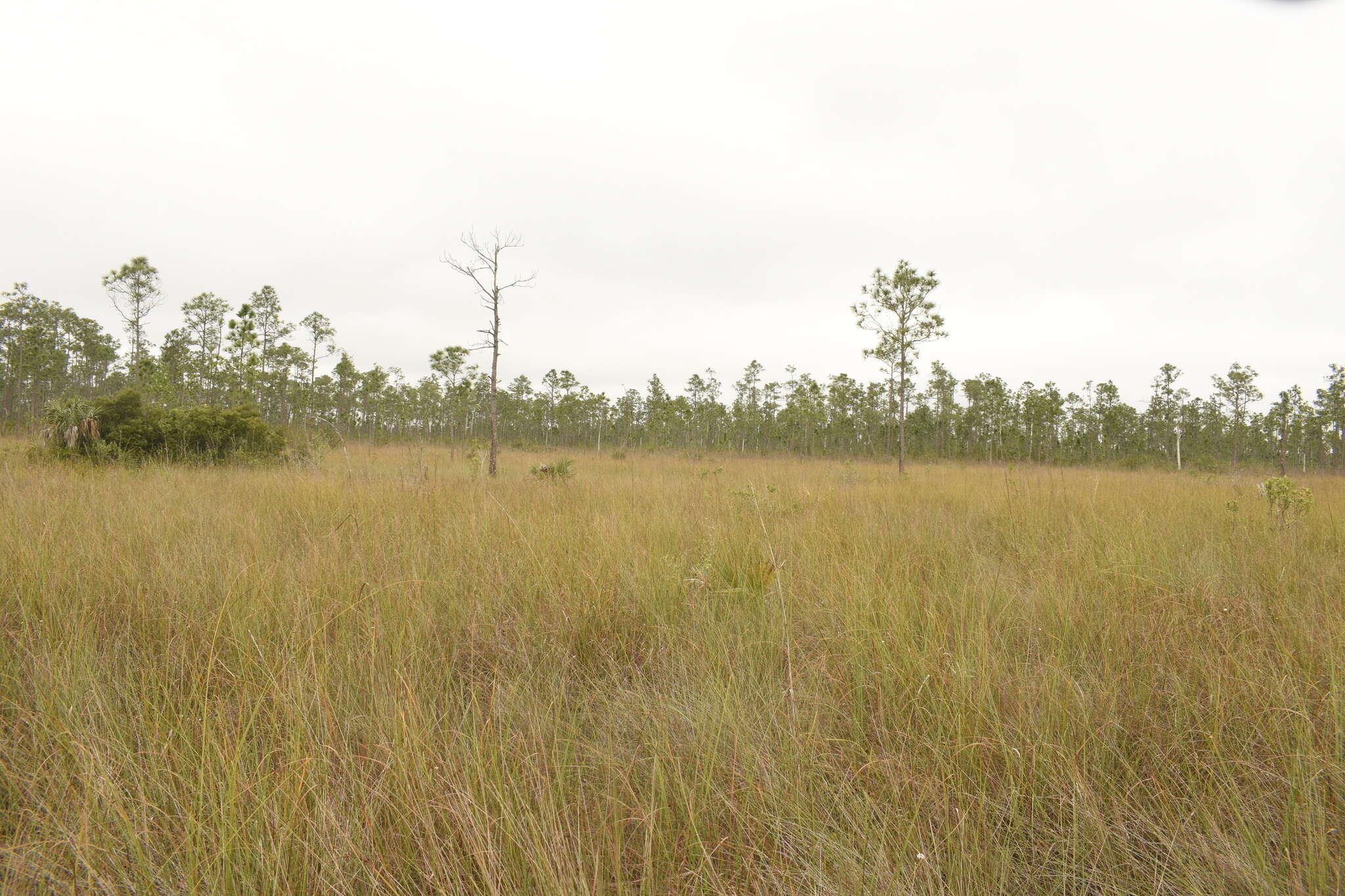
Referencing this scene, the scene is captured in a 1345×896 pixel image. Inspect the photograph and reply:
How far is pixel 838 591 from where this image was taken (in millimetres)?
2494

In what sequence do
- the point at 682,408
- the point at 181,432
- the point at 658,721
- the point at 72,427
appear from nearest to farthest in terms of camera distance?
the point at 658,721 → the point at 72,427 → the point at 181,432 → the point at 682,408

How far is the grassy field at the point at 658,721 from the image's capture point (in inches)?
42.9

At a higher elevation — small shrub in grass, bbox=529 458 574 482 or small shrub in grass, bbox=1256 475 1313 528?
small shrub in grass, bbox=1256 475 1313 528

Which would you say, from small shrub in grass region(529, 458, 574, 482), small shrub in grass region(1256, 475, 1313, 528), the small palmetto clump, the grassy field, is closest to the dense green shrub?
the small palmetto clump

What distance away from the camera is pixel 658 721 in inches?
58.7

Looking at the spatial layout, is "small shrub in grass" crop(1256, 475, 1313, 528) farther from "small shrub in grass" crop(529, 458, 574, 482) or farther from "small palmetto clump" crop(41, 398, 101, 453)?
"small palmetto clump" crop(41, 398, 101, 453)

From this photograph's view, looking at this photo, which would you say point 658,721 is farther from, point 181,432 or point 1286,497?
point 181,432

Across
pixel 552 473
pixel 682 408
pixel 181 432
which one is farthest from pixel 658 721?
pixel 682 408

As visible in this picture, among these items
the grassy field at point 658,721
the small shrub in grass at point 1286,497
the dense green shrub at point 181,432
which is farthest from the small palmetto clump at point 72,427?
the small shrub in grass at point 1286,497

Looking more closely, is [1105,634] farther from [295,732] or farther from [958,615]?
[295,732]

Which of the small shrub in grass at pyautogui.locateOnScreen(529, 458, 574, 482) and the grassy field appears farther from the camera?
the small shrub in grass at pyautogui.locateOnScreen(529, 458, 574, 482)

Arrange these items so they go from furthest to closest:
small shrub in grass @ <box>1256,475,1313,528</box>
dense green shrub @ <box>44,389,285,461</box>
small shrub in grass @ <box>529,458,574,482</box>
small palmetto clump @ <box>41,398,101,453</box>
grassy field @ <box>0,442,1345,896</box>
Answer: dense green shrub @ <box>44,389,285,461</box> < small palmetto clump @ <box>41,398,101,453</box> < small shrub in grass @ <box>529,458,574,482</box> < small shrub in grass @ <box>1256,475,1313,528</box> < grassy field @ <box>0,442,1345,896</box>

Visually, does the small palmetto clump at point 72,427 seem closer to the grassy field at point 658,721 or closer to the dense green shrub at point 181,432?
the dense green shrub at point 181,432

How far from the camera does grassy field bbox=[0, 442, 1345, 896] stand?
109cm
